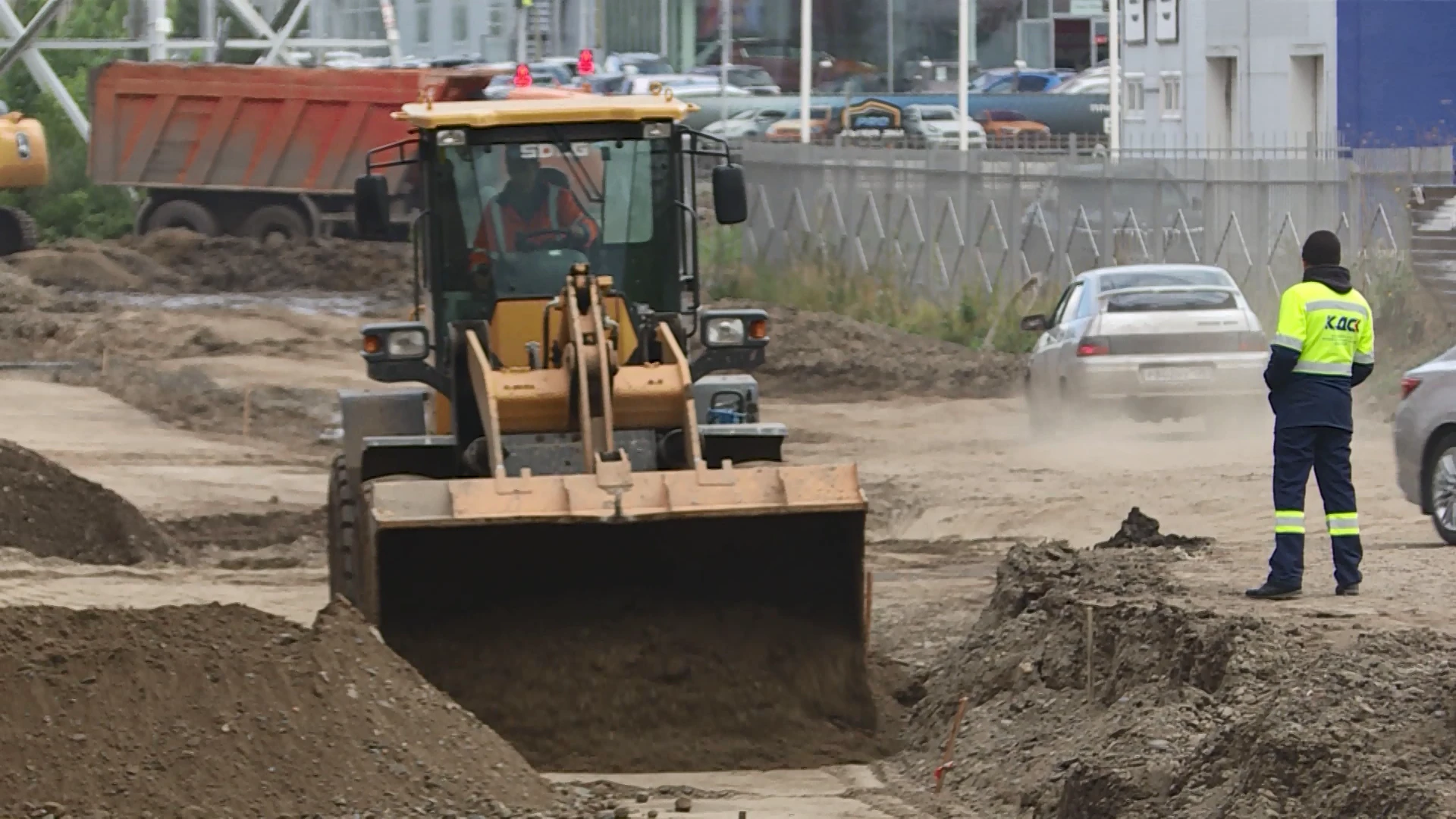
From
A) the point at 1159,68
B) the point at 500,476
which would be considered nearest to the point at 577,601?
the point at 500,476

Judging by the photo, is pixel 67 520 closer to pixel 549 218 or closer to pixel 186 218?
pixel 549 218

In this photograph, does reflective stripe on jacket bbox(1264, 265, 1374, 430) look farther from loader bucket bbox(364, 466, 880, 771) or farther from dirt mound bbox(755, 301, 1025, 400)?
dirt mound bbox(755, 301, 1025, 400)

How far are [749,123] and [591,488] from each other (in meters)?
45.4

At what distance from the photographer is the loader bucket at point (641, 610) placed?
10539 mm

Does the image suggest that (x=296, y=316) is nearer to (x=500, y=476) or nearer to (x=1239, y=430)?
(x=1239, y=430)

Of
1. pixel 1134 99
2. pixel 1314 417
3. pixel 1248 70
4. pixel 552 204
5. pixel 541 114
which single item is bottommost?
pixel 1314 417

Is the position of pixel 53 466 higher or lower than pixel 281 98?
lower

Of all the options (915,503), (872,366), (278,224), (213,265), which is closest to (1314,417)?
(915,503)

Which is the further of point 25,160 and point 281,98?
point 281,98

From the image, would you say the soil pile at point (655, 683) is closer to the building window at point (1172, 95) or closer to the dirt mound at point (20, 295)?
the dirt mound at point (20, 295)

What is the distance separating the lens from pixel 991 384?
2686 centimetres

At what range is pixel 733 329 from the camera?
12586mm

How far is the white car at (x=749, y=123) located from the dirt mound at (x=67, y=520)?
113 feet

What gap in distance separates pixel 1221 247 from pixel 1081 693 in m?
16.8
